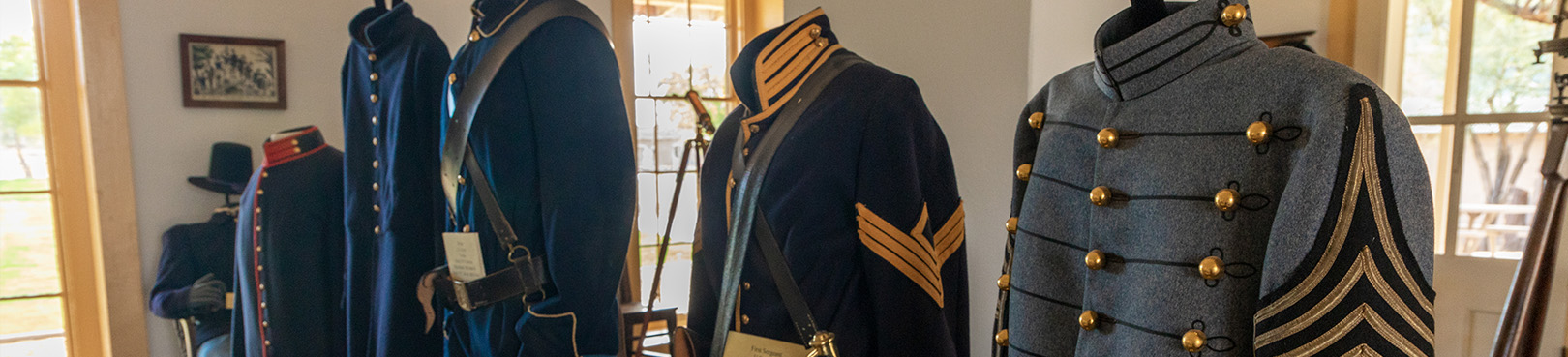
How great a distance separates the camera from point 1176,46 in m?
0.68

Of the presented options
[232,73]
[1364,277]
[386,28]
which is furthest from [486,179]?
[232,73]

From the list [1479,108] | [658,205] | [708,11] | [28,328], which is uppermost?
[708,11]

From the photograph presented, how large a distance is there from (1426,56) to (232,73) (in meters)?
3.39

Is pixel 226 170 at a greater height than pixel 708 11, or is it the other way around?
pixel 708 11

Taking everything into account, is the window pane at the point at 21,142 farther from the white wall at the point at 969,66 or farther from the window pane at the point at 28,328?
the white wall at the point at 969,66

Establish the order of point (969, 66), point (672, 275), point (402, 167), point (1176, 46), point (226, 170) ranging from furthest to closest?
1. point (672, 275)
2. point (226, 170)
3. point (969, 66)
4. point (402, 167)
5. point (1176, 46)

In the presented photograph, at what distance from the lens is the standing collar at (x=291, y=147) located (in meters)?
1.83

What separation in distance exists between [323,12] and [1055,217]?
2621 mm

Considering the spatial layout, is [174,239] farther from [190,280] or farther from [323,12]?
[323,12]

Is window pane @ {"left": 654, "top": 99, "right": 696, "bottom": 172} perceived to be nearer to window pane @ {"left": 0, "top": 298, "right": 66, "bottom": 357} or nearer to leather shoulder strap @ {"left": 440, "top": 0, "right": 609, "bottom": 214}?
leather shoulder strap @ {"left": 440, "top": 0, "right": 609, "bottom": 214}

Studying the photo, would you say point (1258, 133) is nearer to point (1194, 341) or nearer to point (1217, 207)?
point (1217, 207)

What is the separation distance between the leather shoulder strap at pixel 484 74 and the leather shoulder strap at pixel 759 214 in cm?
38

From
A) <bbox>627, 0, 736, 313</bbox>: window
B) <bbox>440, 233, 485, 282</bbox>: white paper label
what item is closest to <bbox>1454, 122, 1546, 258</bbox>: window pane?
<bbox>440, 233, 485, 282</bbox>: white paper label

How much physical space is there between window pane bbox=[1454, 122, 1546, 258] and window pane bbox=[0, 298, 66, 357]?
162 inches
